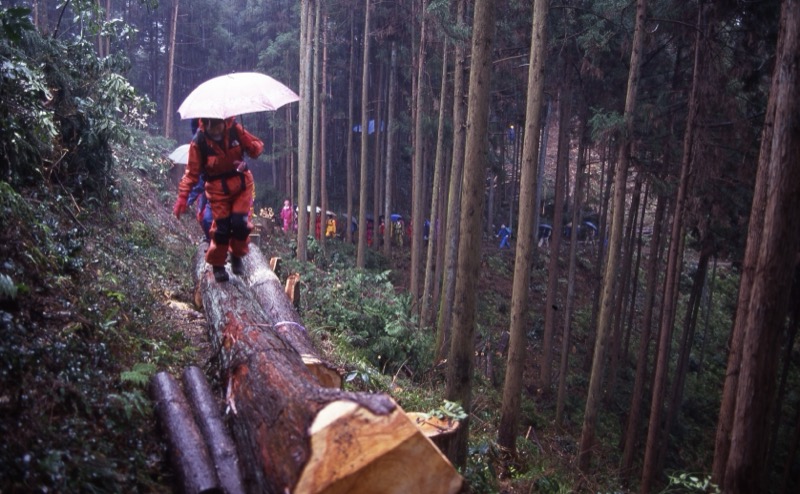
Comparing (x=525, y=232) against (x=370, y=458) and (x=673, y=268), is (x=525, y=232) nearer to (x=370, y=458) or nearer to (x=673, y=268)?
(x=673, y=268)

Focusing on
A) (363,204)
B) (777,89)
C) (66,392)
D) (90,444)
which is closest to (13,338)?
(66,392)

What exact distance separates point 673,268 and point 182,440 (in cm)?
1224

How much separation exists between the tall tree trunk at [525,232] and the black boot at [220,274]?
450 centimetres

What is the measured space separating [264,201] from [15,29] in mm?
28686

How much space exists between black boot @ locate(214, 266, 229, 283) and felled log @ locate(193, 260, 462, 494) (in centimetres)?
302

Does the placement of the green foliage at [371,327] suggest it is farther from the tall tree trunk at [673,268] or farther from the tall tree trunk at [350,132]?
the tall tree trunk at [350,132]

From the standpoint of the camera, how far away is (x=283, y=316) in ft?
24.9

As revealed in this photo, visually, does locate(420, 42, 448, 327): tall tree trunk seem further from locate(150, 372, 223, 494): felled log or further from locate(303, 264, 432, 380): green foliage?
locate(150, 372, 223, 494): felled log

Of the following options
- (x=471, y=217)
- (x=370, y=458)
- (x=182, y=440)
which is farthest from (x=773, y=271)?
(x=182, y=440)

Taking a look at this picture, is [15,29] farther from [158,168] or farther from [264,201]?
[264,201]

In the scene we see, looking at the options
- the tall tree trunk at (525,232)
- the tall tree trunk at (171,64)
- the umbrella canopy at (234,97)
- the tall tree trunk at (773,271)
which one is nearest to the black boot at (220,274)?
the umbrella canopy at (234,97)

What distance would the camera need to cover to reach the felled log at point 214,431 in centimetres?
389

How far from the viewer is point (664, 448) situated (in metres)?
17.3

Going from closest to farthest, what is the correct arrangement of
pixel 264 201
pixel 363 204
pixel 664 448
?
pixel 664 448
pixel 363 204
pixel 264 201
